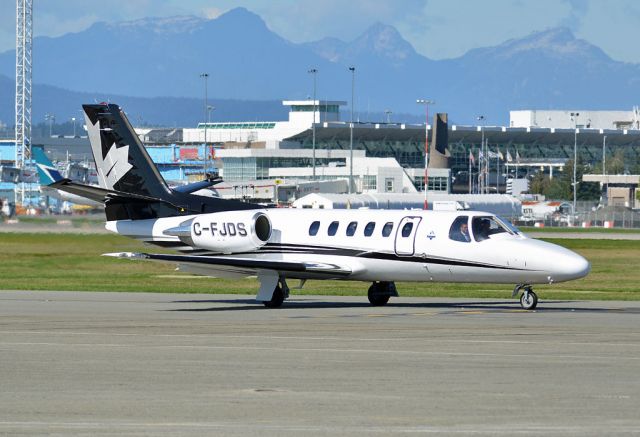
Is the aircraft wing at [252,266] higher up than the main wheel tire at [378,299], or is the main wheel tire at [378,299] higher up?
the aircraft wing at [252,266]

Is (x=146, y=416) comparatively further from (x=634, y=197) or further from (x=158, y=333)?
(x=634, y=197)

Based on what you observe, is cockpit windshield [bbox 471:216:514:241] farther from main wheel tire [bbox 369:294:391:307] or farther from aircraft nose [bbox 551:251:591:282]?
main wheel tire [bbox 369:294:391:307]

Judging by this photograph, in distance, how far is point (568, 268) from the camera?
101 feet

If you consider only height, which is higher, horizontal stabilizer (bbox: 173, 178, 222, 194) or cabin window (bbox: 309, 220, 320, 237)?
horizontal stabilizer (bbox: 173, 178, 222, 194)

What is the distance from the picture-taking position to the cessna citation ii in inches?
1249

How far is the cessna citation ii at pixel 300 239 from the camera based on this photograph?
104 feet

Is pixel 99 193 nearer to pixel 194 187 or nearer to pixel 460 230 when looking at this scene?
pixel 194 187

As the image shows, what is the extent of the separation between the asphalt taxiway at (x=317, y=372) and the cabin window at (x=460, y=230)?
Result: 2151 millimetres

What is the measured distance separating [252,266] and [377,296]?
3717 mm

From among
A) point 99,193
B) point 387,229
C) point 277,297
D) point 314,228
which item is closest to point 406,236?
point 387,229

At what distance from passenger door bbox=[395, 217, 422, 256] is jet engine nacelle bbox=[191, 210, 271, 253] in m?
3.84

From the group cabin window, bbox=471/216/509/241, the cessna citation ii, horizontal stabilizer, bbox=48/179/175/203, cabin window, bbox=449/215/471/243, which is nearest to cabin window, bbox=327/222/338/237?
the cessna citation ii

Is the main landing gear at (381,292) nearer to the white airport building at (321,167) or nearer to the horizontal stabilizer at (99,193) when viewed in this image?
the horizontal stabilizer at (99,193)

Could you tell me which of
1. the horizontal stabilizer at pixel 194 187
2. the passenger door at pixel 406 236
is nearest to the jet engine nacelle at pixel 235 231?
the horizontal stabilizer at pixel 194 187
